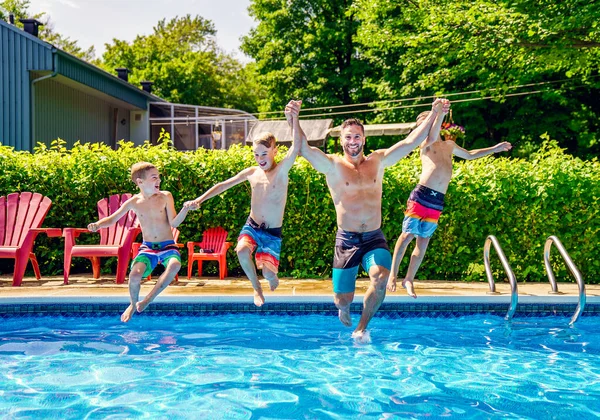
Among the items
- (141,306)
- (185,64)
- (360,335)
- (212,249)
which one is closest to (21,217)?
(212,249)

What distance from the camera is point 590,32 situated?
48.8 ft

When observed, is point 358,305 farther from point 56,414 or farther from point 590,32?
point 590,32

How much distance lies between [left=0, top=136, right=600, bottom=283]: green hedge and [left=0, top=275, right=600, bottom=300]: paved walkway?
0.49 metres

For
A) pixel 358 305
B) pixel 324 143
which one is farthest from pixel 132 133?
pixel 358 305

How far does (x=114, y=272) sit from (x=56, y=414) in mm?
5987

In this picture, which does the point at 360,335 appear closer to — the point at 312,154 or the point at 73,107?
the point at 312,154

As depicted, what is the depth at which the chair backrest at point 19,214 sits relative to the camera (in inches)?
379

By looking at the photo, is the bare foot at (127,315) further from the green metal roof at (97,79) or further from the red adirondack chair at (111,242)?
the green metal roof at (97,79)

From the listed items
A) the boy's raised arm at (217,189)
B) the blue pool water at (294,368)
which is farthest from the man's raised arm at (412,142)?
the blue pool water at (294,368)

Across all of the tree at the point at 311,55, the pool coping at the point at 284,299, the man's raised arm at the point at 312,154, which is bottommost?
the pool coping at the point at 284,299

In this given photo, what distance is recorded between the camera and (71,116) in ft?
67.0

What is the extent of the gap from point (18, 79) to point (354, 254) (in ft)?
47.1

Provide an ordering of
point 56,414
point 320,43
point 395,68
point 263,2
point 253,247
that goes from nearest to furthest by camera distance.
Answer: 1. point 56,414
2. point 253,247
3. point 395,68
4. point 320,43
5. point 263,2

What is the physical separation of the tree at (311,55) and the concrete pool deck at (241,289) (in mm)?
19035
